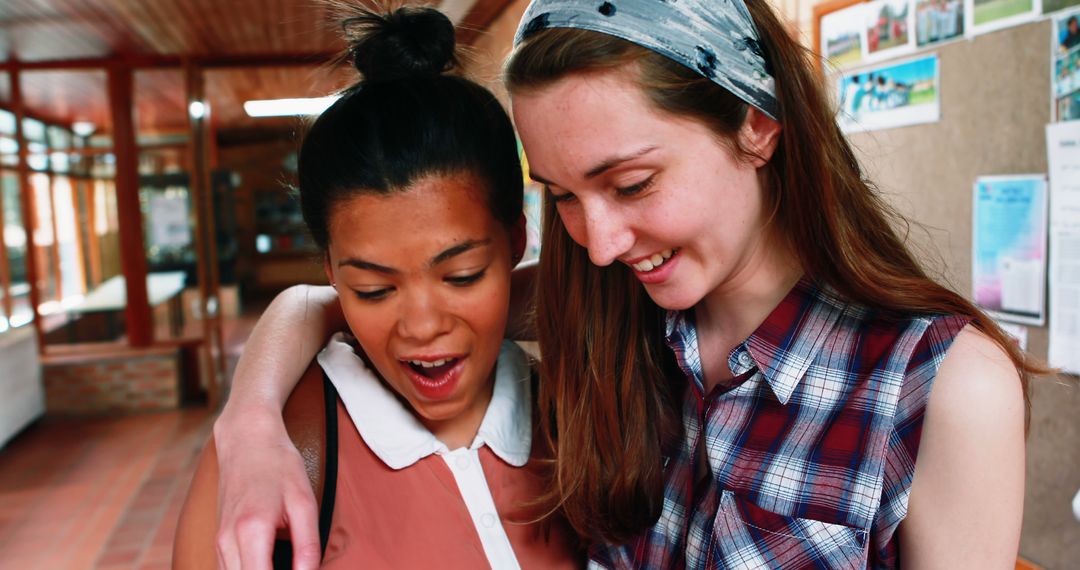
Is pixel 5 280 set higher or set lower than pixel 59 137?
lower

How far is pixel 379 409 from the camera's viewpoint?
45.2 inches

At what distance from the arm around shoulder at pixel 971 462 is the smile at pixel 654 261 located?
32cm

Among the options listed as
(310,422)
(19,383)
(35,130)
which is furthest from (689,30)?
(35,130)

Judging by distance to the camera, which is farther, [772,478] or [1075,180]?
[1075,180]

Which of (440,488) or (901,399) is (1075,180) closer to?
(901,399)

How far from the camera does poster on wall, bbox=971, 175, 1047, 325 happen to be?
6.11 feet

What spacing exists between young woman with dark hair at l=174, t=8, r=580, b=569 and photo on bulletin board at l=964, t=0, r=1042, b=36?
1.36m

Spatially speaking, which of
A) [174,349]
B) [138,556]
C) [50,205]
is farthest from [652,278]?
[50,205]

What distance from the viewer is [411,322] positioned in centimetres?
105

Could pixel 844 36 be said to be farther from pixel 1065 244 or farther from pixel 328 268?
pixel 328 268

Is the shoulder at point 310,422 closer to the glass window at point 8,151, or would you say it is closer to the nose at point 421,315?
the nose at point 421,315

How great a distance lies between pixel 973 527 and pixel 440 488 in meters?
0.66

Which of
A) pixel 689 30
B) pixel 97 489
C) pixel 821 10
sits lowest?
pixel 97 489

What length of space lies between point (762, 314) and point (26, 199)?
726 centimetres
